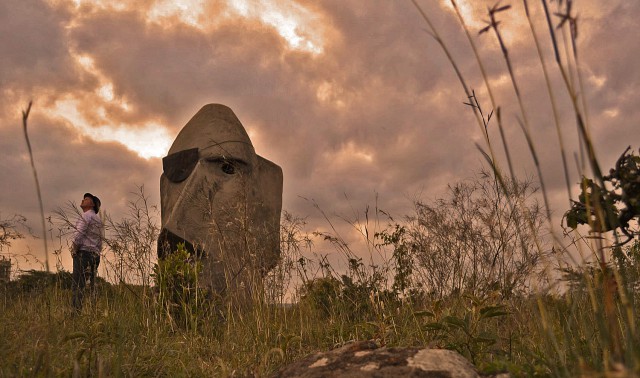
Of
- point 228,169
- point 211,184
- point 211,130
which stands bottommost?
point 211,184

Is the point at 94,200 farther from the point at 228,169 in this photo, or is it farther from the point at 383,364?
the point at 383,364

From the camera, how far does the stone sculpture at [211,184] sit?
632 cm

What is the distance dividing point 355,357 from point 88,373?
1277mm

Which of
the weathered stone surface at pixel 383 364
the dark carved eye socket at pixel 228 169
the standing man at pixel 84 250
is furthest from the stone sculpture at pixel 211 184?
the weathered stone surface at pixel 383 364

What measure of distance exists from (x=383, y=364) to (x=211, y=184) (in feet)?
17.6

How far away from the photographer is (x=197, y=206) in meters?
6.54

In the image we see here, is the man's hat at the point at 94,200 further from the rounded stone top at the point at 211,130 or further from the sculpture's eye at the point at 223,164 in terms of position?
the sculpture's eye at the point at 223,164

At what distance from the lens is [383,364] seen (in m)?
1.70

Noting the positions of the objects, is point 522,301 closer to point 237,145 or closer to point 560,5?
point 560,5

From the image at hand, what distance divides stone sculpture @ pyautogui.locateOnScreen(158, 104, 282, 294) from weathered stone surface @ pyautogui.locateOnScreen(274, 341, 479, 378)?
4.23m

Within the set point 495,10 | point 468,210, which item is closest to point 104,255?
point 468,210

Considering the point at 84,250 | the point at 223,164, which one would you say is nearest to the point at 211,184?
the point at 223,164

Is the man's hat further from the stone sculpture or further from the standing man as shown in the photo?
the stone sculpture

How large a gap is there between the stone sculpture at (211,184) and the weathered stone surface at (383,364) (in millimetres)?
4226
